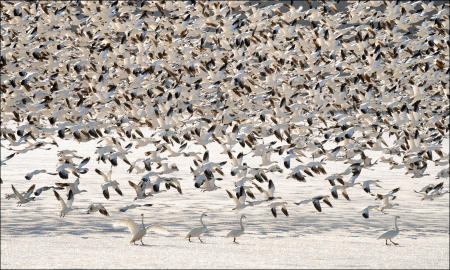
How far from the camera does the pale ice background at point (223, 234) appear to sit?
19.6 meters

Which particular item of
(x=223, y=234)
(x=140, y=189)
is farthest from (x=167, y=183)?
(x=223, y=234)

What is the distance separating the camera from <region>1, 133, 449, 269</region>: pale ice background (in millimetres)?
19594

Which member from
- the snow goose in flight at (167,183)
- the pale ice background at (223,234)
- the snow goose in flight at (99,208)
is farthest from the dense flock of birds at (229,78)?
the snow goose in flight at (99,208)

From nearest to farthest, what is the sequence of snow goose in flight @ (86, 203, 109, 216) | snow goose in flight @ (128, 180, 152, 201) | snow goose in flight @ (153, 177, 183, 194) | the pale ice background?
the pale ice background
snow goose in flight @ (86, 203, 109, 216)
snow goose in flight @ (153, 177, 183, 194)
snow goose in flight @ (128, 180, 152, 201)

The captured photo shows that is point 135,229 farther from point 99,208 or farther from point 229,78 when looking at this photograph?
point 229,78

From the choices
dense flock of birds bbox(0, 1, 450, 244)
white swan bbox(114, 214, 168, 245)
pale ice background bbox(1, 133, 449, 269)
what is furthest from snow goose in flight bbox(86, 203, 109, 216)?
dense flock of birds bbox(0, 1, 450, 244)

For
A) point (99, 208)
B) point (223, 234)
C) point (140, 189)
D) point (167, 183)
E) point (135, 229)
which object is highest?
point (135, 229)

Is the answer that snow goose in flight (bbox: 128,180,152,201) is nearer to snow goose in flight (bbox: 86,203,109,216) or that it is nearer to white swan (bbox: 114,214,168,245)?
snow goose in flight (bbox: 86,203,109,216)

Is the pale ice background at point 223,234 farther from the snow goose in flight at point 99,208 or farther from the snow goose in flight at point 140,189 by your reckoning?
the snow goose in flight at point 140,189

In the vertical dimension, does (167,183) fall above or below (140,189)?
above

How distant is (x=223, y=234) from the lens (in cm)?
2306

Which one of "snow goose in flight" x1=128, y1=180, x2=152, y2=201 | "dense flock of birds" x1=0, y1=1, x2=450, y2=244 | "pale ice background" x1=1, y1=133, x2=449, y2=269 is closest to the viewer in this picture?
"pale ice background" x1=1, y1=133, x2=449, y2=269

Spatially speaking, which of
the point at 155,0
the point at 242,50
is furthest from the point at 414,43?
the point at 155,0

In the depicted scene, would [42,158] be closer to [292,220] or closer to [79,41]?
[79,41]
